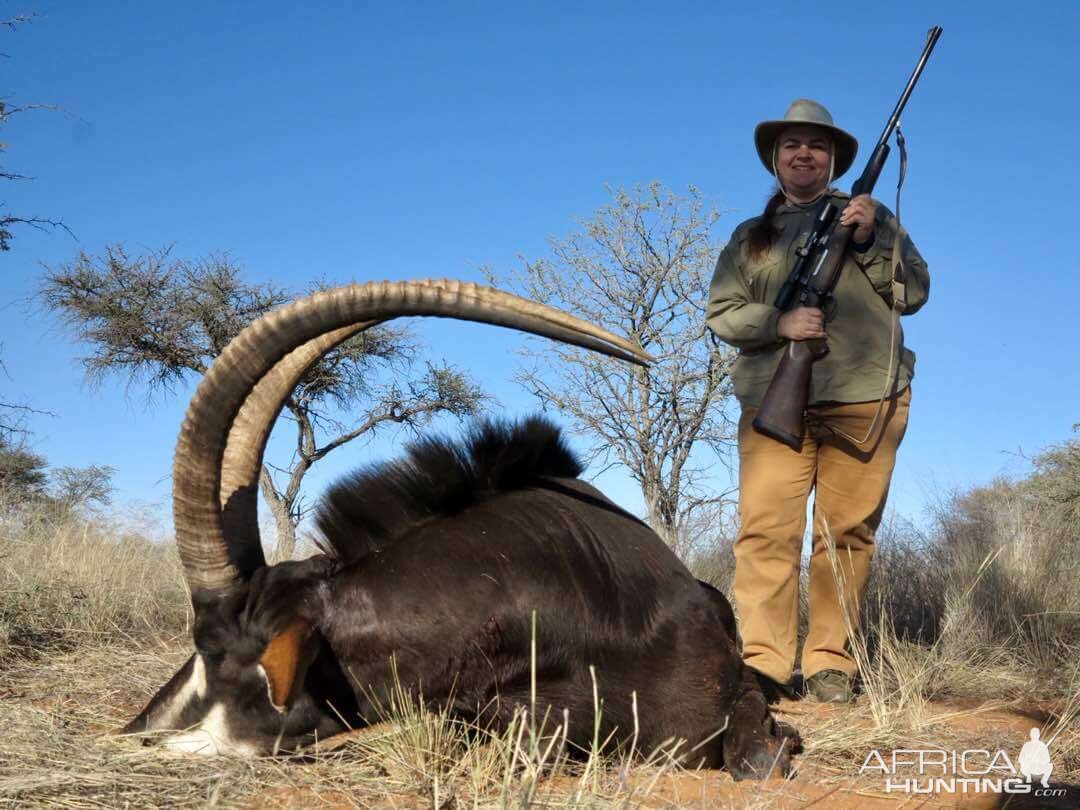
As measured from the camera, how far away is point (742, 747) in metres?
2.86

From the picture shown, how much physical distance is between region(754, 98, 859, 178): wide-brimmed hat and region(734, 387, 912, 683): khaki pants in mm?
1251

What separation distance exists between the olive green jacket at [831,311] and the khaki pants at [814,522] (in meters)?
0.13

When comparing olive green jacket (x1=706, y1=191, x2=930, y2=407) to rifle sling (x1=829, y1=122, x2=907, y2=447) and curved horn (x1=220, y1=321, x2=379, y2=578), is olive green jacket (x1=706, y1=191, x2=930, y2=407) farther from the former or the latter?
curved horn (x1=220, y1=321, x2=379, y2=578)

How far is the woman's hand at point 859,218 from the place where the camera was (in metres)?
4.14

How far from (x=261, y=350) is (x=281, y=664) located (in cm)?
89

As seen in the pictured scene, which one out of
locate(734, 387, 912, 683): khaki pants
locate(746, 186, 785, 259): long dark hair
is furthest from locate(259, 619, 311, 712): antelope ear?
locate(746, 186, 785, 259): long dark hair

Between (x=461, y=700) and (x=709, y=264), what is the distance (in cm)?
1249

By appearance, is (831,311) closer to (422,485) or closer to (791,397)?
(791,397)

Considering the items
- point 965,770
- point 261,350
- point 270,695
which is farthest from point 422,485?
point 965,770

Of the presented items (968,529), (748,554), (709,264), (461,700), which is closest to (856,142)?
(748,554)

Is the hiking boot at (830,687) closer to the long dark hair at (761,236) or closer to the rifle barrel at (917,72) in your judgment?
the long dark hair at (761,236)

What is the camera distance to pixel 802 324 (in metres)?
4.02

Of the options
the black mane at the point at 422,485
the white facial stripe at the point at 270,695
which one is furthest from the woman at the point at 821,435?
the white facial stripe at the point at 270,695

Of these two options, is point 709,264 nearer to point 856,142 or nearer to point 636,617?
point 856,142
